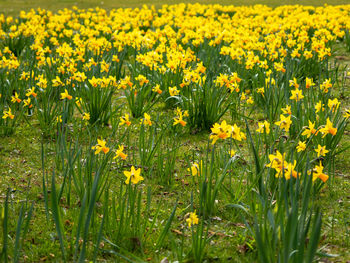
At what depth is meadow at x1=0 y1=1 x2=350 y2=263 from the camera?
2.29 metres

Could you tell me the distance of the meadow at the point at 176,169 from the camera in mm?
2291

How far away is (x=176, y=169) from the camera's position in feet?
12.4

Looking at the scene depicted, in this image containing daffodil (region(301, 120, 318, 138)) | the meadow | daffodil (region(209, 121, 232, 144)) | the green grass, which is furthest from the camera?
the green grass

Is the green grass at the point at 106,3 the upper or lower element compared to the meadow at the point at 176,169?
upper

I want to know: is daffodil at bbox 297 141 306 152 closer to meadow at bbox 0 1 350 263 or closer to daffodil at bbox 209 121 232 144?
meadow at bbox 0 1 350 263

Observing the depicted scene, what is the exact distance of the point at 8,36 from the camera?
8.20 m

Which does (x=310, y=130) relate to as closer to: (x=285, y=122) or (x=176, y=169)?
(x=285, y=122)

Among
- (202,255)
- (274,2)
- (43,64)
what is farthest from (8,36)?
(274,2)

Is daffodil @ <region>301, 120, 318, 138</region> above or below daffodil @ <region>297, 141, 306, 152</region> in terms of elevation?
above

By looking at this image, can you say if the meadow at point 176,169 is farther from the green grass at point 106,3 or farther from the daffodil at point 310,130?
the green grass at point 106,3

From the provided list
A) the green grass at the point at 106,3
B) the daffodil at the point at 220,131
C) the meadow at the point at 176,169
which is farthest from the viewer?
the green grass at the point at 106,3

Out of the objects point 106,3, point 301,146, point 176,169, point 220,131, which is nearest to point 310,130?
point 301,146

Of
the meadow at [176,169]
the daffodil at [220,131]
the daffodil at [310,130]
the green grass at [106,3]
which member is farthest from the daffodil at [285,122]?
the green grass at [106,3]

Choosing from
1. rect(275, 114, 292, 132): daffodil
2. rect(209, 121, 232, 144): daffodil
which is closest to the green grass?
rect(275, 114, 292, 132): daffodil
